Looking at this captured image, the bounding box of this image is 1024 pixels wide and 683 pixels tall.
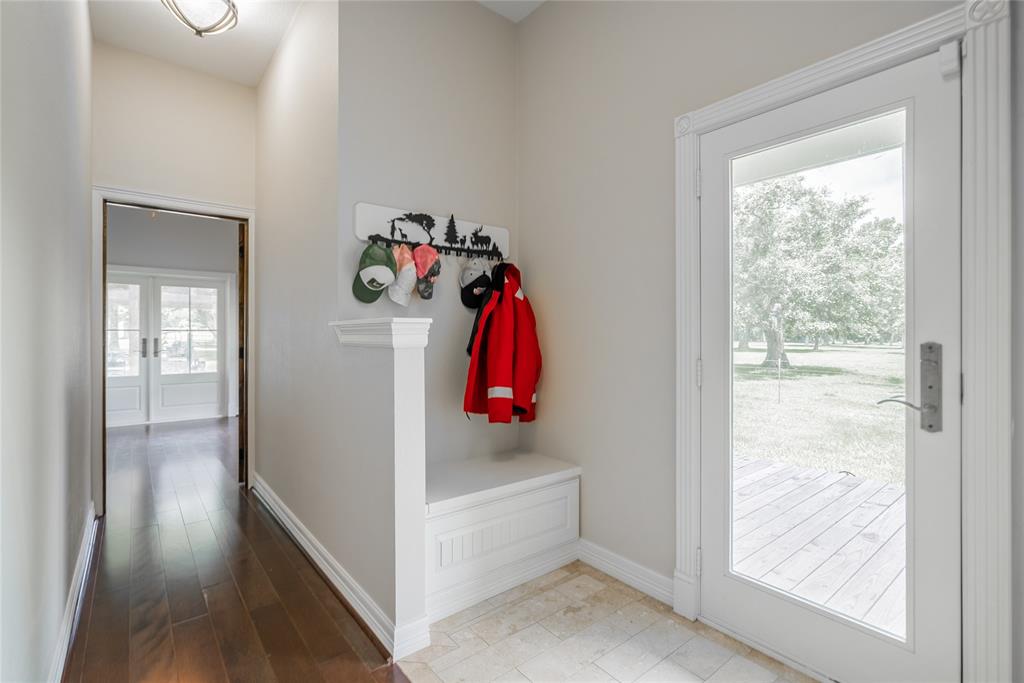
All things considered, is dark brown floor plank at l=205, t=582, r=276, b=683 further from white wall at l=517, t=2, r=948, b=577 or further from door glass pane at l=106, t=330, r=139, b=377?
door glass pane at l=106, t=330, r=139, b=377

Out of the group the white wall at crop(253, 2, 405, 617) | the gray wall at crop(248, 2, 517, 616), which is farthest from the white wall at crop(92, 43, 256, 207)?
the gray wall at crop(248, 2, 517, 616)

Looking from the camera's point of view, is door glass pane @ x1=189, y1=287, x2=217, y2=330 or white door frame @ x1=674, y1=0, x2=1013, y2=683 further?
door glass pane @ x1=189, y1=287, x2=217, y2=330

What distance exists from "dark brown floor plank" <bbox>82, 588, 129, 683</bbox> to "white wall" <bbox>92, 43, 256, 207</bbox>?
248 centimetres

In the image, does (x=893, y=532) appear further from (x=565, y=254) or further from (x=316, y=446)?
(x=316, y=446)

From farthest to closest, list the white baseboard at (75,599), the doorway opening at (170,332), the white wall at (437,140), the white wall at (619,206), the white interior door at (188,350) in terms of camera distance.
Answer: the white interior door at (188,350) < the doorway opening at (170,332) < the white wall at (437,140) < the white wall at (619,206) < the white baseboard at (75,599)

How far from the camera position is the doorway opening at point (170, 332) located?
5.86m

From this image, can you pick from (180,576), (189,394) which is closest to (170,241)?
(189,394)

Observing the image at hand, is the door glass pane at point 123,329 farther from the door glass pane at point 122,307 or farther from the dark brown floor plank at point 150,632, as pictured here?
the dark brown floor plank at point 150,632

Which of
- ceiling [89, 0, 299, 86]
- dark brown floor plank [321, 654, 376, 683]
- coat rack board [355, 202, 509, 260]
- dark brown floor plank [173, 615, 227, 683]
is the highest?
ceiling [89, 0, 299, 86]

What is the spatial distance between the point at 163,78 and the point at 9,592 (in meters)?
3.48

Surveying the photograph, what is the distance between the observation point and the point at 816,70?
1.63 meters

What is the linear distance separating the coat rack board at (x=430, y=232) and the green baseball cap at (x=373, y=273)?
0.11 m

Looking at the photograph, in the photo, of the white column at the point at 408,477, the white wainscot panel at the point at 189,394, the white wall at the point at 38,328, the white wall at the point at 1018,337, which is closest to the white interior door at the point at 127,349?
the white wainscot panel at the point at 189,394

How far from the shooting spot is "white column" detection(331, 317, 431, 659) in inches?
68.9
